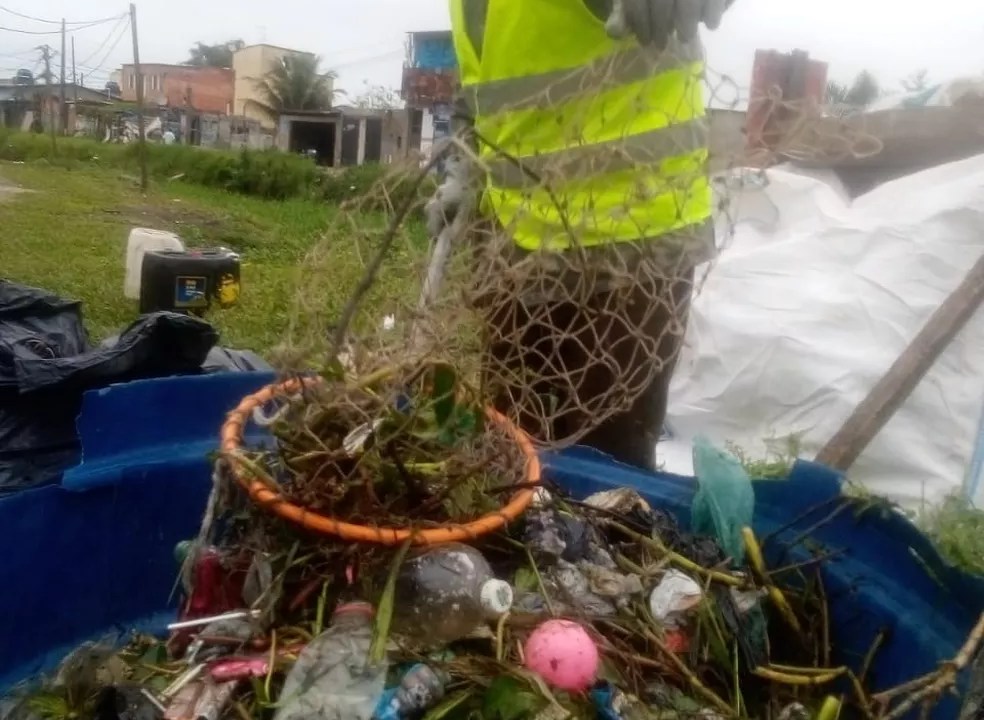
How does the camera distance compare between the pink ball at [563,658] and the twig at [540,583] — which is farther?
the twig at [540,583]

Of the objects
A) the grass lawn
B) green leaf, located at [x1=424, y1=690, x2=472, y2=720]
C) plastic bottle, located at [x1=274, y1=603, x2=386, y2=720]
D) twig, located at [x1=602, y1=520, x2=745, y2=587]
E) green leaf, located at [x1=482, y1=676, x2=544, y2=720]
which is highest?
twig, located at [x1=602, y1=520, x2=745, y2=587]

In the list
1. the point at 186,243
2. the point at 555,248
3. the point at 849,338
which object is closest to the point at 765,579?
the point at 555,248

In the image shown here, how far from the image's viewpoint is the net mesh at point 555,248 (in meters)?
1.13

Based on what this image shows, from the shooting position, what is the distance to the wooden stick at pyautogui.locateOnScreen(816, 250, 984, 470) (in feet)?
7.86

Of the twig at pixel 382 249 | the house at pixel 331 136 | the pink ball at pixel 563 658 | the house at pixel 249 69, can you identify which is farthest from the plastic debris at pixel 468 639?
the house at pixel 249 69

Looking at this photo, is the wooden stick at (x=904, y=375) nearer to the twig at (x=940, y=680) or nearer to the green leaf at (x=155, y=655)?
the twig at (x=940, y=680)

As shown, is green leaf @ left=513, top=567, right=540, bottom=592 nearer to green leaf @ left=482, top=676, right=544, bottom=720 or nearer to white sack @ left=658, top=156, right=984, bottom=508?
green leaf @ left=482, top=676, right=544, bottom=720

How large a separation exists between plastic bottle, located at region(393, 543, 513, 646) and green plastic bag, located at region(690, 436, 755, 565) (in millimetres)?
418

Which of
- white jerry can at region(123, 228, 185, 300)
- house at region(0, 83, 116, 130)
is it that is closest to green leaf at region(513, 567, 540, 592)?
white jerry can at region(123, 228, 185, 300)

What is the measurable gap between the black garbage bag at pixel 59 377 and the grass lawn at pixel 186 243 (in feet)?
0.80

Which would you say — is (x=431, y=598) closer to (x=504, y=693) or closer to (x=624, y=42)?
(x=504, y=693)

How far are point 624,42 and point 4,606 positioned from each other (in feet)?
3.72

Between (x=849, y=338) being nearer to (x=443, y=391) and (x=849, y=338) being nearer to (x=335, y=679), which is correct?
(x=443, y=391)

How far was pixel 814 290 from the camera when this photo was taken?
2850 millimetres
